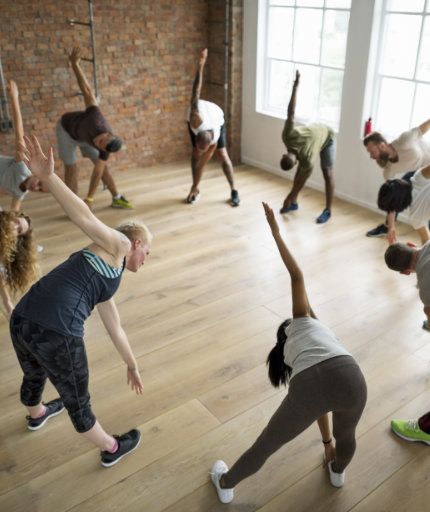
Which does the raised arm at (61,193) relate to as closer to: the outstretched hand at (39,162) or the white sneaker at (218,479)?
the outstretched hand at (39,162)

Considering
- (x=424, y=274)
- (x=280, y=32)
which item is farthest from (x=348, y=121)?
(x=424, y=274)

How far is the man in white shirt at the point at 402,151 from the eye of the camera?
3.94 meters

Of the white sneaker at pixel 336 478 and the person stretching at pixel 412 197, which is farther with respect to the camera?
the person stretching at pixel 412 197

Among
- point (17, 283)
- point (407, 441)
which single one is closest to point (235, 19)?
point (17, 283)

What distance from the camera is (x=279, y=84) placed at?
600 centimetres

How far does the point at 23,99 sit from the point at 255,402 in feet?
13.7

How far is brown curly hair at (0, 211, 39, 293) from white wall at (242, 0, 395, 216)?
11.6ft

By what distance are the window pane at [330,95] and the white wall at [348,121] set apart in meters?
0.24

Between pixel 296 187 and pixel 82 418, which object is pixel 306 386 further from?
pixel 296 187

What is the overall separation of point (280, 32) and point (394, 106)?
171 cm

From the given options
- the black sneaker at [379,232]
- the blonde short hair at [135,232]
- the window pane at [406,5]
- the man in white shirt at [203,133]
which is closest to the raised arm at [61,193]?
the blonde short hair at [135,232]

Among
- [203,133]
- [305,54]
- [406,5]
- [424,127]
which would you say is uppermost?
[406,5]

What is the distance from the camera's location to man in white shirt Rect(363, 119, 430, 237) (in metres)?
3.94

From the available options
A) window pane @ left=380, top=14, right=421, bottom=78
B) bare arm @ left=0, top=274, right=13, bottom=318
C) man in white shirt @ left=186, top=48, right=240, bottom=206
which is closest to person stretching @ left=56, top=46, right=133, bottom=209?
man in white shirt @ left=186, top=48, right=240, bottom=206
